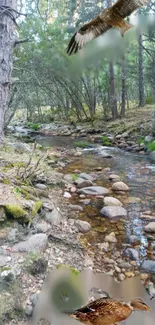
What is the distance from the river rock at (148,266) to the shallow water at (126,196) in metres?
0.12

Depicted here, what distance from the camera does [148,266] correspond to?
2160mm

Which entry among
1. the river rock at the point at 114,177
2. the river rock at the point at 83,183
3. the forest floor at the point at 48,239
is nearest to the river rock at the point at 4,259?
the forest floor at the point at 48,239

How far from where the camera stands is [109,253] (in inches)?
93.0

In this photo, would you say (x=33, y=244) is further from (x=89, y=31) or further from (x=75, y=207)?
(x=89, y=31)

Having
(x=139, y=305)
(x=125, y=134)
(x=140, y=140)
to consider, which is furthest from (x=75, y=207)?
(x=125, y=134)

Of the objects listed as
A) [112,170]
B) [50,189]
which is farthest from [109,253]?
[112,170]

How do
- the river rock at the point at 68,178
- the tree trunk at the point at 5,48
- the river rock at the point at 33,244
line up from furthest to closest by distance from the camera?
the river rock at the point at 68,178
the tree trunk at the point at 5,48
the river rock at the point at 33,244

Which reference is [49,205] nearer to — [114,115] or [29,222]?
[29,222]

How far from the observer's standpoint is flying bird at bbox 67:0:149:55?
271 centimetres

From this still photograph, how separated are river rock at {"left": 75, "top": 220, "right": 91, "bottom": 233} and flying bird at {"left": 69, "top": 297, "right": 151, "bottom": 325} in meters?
1.04

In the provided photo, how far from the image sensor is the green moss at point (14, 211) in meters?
2.24

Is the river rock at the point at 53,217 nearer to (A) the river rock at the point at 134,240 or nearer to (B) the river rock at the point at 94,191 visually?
(A) the river rock at the point at 134,240

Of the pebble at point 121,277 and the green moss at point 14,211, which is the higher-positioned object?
the green moss at point 14,211

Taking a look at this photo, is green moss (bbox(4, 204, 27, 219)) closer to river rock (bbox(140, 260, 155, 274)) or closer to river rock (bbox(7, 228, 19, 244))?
river rock (bbox(7, 228, 19, 244))
